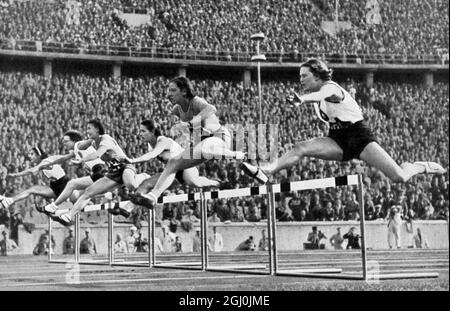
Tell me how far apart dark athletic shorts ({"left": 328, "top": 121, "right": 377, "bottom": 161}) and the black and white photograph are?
0.01 metres

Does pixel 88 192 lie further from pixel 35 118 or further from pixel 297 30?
pixel 297 30

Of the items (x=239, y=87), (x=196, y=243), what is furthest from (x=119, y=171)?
(x=239, y=87)

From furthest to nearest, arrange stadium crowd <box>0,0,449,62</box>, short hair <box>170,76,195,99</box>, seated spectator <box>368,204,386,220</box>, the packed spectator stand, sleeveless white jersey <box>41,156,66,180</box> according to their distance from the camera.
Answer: stadium crowd <box>0,0,449,62</box> < seated spectator <box>368,204,386,220</box> < the packed spectator stand < sleeveless white jersey <box>41,156,66,180</box> < short hair <box>170,76,195,99</box>

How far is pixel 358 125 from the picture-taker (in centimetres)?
732

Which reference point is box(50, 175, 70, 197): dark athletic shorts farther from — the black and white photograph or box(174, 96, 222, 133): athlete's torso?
box(174, 96, 222, 133): athlete's torso

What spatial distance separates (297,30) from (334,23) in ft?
7.70

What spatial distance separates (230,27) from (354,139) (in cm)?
1365

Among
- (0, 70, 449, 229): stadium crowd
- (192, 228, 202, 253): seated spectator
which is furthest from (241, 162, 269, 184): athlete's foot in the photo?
(192, 228, 202, 253): seated spectator

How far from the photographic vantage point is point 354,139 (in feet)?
24.0

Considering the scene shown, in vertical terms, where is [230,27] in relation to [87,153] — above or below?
above

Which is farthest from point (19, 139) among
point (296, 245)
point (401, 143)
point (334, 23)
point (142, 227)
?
point (401, 143)

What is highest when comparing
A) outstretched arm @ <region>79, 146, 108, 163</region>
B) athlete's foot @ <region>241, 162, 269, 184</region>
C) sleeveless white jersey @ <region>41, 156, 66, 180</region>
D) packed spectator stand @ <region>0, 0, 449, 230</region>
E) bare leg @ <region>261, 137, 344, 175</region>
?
packed spectator stand @ <region>0, 0, 449, 230</region>

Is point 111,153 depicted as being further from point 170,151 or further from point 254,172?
point 254,172

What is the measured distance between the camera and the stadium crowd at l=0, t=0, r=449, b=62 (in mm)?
18625
